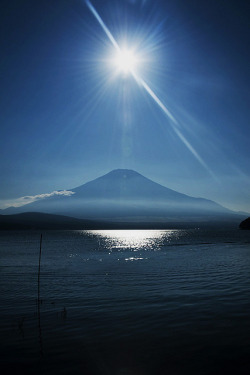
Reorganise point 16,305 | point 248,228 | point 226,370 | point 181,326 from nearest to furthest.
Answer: point 226,370 < point 181,326 < point 16,305 < point 248,228

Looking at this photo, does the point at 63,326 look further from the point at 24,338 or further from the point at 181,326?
the point at 181,326

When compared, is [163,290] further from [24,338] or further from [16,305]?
[24,338]

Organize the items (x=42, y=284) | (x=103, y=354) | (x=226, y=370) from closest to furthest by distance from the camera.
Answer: (x=226, y=370) < (x=103, y=354) < (x=42, y=284)

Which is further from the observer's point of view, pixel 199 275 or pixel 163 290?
pixel 199 275

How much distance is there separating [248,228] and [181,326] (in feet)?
656

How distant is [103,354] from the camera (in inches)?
456

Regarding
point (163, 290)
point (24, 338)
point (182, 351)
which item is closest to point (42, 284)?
point (163, 290)

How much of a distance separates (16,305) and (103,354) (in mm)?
11025

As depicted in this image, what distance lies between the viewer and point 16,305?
65.8 ft

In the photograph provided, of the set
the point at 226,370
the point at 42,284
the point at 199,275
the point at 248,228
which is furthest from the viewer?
the point at 248,228

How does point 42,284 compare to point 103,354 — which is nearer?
point 103,354

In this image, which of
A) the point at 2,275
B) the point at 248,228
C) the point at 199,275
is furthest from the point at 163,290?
the point at 248,228

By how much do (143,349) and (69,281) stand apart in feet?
62.0

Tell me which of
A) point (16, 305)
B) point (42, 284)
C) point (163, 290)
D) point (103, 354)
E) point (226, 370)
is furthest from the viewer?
point (42, 284)
